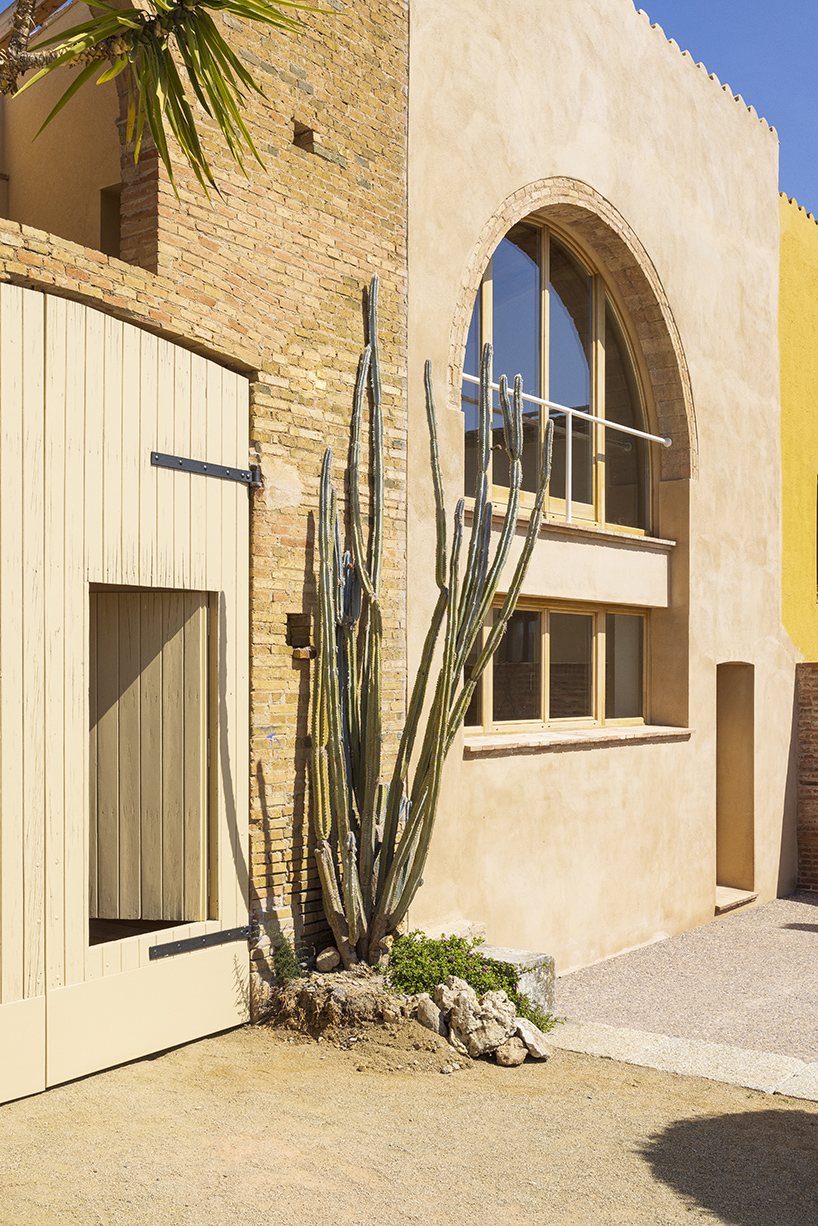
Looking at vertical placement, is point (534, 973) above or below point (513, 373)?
below

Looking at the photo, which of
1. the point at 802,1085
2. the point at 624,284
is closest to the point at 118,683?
the point at 802,1085

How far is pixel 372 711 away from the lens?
6336 millimetres

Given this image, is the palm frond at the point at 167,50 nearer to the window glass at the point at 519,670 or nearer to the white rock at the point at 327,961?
the white rock at the point at 327,961

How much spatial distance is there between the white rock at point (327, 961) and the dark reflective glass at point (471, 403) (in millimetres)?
3463

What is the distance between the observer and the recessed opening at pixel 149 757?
593 centimetres

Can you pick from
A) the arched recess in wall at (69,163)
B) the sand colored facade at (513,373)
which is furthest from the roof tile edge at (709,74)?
the arched recess in wall at (69,163)

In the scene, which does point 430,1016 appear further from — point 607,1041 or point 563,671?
point 563,671

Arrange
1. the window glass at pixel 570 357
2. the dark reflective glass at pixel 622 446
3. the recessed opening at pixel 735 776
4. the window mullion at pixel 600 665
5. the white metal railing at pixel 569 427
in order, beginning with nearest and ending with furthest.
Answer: the white metal railing at pixel 569 427 → the window glass at pixel 570 357 → the window mullion at pixel 600 665 → the dark reflective glass at pixel 622 446 → the recessed opening at pixel 735 776

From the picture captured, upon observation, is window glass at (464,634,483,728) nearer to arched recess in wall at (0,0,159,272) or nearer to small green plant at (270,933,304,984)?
small green plant at (270,933,304,984)

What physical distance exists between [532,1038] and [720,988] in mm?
2934

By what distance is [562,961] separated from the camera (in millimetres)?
8594

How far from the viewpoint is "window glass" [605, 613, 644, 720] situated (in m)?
10.0

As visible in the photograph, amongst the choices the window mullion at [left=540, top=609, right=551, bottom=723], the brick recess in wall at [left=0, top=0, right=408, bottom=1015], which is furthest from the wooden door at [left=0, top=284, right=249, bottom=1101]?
the window mullion at [left=540, top=609, right=551, bottom=723]

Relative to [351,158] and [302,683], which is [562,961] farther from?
[351,158]
